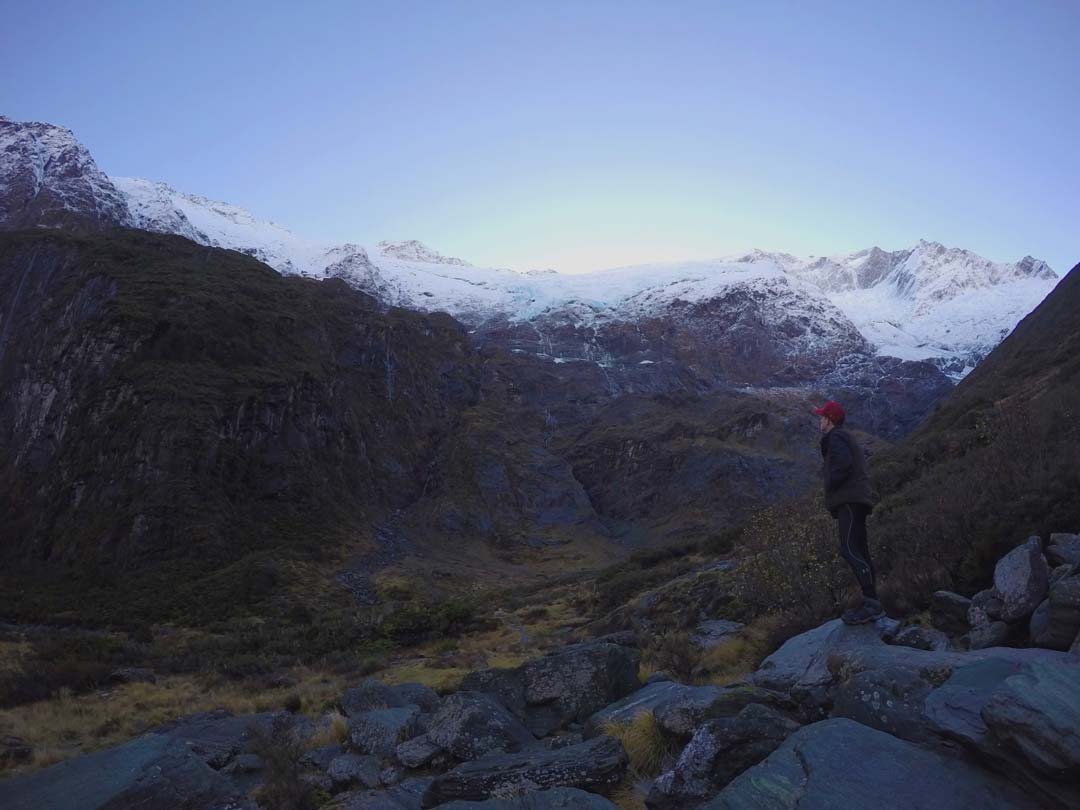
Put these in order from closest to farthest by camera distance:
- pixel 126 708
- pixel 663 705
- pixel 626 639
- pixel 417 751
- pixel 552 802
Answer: pixel 552 802, pixel 663 705, pixel 417 751, pixel 626 639, pixel 126 708

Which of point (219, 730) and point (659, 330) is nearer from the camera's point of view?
point (219, 730)

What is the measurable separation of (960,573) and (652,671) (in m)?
4.10

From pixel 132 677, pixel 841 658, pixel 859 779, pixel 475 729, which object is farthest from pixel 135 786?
pixel 132 677

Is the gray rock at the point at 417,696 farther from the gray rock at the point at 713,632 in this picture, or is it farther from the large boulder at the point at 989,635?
the large boulder at the point at 989,635

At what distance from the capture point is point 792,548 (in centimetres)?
963

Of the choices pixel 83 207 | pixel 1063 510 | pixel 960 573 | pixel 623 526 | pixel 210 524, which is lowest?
pixel 623 526

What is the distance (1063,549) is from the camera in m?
6.09

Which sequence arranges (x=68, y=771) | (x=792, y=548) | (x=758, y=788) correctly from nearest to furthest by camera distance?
1. (x=758, y=788)
2. (x=68, y=771)
3. (x=792, y=548)

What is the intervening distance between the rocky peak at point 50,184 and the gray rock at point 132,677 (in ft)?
323

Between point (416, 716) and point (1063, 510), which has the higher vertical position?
point (1063, 510)

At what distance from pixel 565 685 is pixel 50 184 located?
429 ft

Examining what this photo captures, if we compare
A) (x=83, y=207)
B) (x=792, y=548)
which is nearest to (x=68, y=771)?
(x=792, y=548)

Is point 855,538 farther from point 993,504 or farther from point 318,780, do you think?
point 318,780

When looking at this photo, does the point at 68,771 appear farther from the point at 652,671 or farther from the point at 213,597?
the point at 213,597
